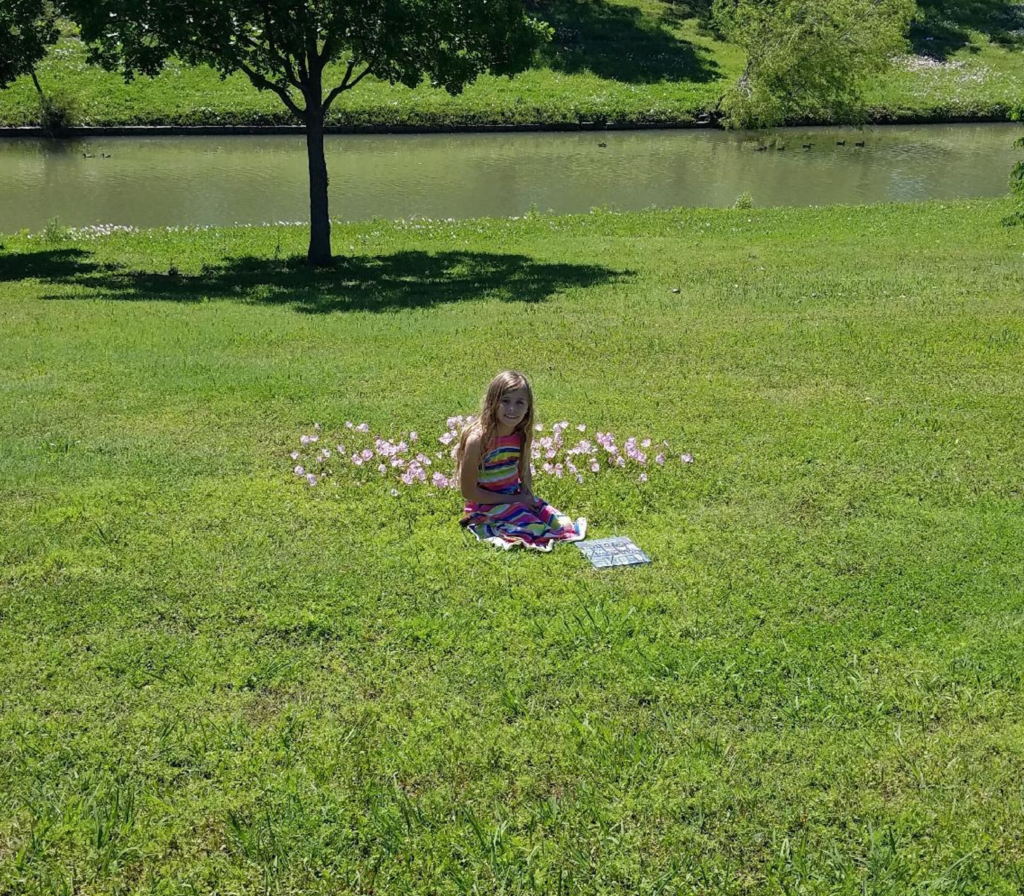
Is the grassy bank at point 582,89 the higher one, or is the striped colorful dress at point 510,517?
the grassy bank at point 582,89

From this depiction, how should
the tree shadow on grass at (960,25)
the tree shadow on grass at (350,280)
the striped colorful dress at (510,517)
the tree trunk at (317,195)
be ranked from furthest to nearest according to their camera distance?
the tree shadow on grass at (960,25) < the tree trunk at (317,195) < the tree shadow on grass at (350,280) < the striped colorful dress at (510,517)

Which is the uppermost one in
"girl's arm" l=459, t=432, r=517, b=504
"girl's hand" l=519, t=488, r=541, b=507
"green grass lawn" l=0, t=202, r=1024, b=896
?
"girl's arm" l=459, t=432, r=517, b=504

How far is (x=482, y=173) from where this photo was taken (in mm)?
31391

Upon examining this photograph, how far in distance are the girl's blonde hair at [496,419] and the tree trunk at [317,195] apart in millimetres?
11289

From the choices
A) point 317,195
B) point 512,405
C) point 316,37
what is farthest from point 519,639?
point 316,37

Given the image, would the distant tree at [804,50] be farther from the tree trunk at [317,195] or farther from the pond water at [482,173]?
the tree trunk at [317,195]

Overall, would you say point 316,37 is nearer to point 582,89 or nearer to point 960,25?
point 582,89

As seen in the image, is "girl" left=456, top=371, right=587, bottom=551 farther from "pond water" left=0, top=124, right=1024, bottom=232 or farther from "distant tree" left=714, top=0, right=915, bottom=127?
"distant tree" left=714, top=0, right=915, bottom=127

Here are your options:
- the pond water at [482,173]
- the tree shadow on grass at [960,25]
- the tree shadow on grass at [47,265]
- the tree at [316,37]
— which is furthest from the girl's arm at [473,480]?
the tree shadow on grass at [960,25]

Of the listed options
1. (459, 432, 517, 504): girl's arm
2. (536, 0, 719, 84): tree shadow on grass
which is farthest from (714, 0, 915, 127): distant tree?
(459, 432, 517, 504): girl's arm

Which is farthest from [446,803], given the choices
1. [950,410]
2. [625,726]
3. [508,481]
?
[950,410]

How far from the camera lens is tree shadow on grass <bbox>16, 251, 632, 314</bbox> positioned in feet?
45.6

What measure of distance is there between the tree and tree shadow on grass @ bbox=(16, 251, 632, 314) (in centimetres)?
120

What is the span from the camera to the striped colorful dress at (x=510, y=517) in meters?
5.91
